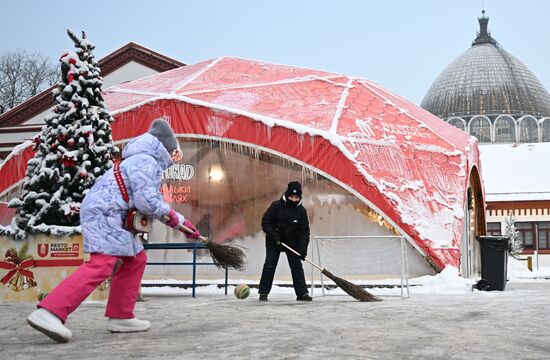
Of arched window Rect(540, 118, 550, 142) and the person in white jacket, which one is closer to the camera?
the person in white jacket

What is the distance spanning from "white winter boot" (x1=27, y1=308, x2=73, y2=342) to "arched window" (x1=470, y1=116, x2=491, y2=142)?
7155 cm


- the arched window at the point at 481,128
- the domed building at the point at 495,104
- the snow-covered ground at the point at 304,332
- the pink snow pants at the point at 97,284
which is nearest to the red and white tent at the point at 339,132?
the snow-covered ground at the point at 304,332

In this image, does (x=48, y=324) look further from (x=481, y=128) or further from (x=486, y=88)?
(x=486, y=88)

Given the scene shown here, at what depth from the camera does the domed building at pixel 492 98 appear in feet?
246

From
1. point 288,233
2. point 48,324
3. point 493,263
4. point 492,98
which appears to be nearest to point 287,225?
point 288,233

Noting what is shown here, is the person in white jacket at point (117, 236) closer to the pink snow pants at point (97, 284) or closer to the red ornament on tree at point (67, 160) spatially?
the pink snow pants at point (97, 284)

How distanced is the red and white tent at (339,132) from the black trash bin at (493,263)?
63 cm

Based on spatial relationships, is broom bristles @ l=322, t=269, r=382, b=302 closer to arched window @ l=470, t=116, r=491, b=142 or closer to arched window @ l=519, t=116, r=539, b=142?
arched window @ l=470, t=116, r=491, b=142

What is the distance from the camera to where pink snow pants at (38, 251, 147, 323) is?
5613mm

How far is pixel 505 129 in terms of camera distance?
245 ft

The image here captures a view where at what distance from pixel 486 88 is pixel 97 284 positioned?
253 feet

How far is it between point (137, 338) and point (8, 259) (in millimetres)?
5065

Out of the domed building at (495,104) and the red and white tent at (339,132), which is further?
the domed building at (495,104)

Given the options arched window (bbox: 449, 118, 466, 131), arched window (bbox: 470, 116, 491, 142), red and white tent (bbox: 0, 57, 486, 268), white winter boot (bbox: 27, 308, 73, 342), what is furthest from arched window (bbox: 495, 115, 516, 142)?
white winter boot (bbox: 27, 308, 73, 342)
